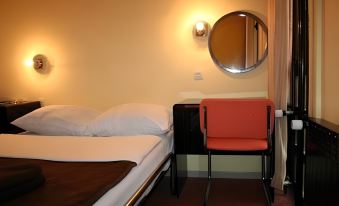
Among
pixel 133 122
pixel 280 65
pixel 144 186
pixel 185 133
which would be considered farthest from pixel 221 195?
pixel 280 65

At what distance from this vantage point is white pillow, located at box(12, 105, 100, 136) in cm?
295

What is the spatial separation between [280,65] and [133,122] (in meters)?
1.39

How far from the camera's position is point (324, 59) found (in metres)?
2.01

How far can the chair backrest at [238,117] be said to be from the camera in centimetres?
241

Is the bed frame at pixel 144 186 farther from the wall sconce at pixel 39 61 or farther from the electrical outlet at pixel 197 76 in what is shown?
the wall sconce at pixel 39 61

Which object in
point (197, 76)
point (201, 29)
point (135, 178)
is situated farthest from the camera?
point (197, 76)

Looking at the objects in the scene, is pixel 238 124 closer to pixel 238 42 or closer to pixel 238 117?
pixel 238 117

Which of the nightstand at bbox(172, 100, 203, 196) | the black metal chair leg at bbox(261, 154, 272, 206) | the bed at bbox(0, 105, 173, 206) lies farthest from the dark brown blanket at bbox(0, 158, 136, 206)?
the black metal chair leg at bbox(261, 154, 272, 206)

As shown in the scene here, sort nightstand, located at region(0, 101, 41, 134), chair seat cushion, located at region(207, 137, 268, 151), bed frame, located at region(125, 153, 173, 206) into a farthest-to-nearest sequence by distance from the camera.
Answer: nightstand, located at region(0, 101, 41, 134) → chair seat cushion, located at region(207, 137, 268, 151) → bed frame, located at region(125, 153, 173, 206)

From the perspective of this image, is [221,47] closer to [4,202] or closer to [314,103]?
[314,103]

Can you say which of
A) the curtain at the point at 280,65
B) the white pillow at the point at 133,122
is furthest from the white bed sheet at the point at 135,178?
the curtain at the point at 280,65

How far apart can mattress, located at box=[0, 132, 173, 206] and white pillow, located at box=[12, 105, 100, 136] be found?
0.22 meters

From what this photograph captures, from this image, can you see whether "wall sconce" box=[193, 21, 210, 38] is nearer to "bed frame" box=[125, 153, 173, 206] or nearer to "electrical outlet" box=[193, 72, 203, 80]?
"electrical outlet" box=[193, 72, 203, 80]

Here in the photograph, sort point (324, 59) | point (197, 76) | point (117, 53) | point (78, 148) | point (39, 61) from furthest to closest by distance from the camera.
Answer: point (39, 61) < point (117, 53) < point (197, 76) < point (78, 148) < point (324, 59)
